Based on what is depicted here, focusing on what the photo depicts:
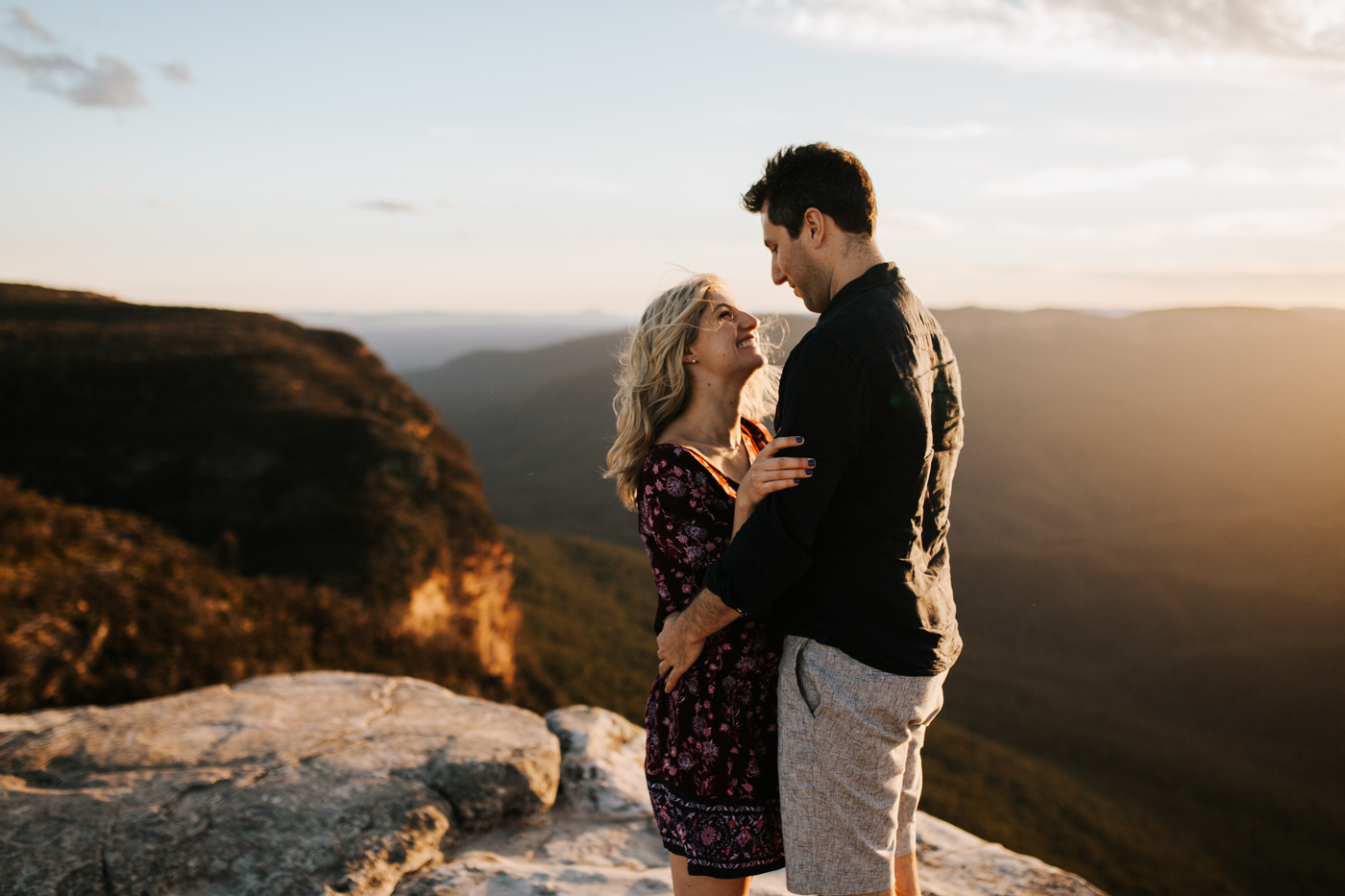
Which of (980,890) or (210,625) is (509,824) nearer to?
(980,890)

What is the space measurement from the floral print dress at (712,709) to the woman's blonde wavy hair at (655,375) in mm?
258

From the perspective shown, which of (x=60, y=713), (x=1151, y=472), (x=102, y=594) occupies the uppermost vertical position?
(x=60, y=713)

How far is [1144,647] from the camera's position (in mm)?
48812

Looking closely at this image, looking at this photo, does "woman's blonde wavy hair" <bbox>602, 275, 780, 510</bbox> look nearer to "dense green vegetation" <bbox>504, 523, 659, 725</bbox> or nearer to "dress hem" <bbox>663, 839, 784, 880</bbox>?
"dress hem" <bbox>663, 839, 784, 880</bbox>

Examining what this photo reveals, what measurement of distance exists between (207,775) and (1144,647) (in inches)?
2265

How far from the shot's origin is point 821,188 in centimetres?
227

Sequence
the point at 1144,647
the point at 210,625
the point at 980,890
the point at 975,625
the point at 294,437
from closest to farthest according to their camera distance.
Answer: the point at 980,890, the point at 210,625, the point at 294,437, the point at 1144,647, the point at 975,625

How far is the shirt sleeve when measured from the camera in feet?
6.68

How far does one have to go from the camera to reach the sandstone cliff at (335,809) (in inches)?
133

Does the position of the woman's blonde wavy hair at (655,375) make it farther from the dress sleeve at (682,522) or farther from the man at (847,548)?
the man at (847,548)

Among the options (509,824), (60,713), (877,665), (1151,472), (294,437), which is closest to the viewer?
(877,665)

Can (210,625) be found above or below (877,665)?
below

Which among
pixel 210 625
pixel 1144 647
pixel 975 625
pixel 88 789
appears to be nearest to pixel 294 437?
pixel 210 625

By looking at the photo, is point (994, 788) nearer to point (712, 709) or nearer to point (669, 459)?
point (712, 709)
